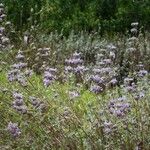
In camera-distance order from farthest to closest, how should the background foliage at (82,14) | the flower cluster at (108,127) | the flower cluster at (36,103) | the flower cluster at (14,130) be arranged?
the background foliage at (82,14), the flower cluster at (36,103), the flower cluster at (14,130), the flower cluster at (108,127)

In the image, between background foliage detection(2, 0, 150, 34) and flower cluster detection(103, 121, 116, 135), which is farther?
background foliage detection(2, 0, 150, 34)

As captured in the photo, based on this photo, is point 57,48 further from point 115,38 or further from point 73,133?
point 73,133

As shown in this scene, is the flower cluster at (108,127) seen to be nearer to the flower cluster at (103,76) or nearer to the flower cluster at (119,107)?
the flower cluster at (119,107)

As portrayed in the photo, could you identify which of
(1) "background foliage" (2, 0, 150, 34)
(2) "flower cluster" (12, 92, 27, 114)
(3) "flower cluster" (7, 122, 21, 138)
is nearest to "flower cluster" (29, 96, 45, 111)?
(2) "flower cluster" (12, 92, 27, 114)

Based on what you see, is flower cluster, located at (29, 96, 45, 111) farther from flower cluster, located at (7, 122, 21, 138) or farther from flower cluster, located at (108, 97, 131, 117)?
flower cluster, located at (108, 97, 131, 117)

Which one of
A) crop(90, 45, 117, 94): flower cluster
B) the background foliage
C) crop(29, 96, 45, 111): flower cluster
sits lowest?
the background foliage

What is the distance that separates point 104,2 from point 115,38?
1207 mm

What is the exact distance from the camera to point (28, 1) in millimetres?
10273

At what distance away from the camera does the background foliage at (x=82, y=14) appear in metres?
9.78

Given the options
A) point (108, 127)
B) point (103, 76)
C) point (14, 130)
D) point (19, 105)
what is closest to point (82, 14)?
point (103, 76)

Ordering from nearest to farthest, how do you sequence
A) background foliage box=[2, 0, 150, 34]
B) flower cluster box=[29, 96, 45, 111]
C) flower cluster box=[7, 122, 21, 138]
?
flower cluster box=[7, 122, 21, 138] < flower cluster box=[29, 96, 45, 111] < background foliage box=[2, 0, 150, 34]

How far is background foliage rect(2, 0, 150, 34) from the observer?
9781 mm

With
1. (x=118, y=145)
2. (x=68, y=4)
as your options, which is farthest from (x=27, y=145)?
(x=68, y=4)

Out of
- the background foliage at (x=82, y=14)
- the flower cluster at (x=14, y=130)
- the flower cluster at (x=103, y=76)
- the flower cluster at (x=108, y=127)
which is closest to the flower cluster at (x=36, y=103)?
the flower cluster at (x=14, y=130)
